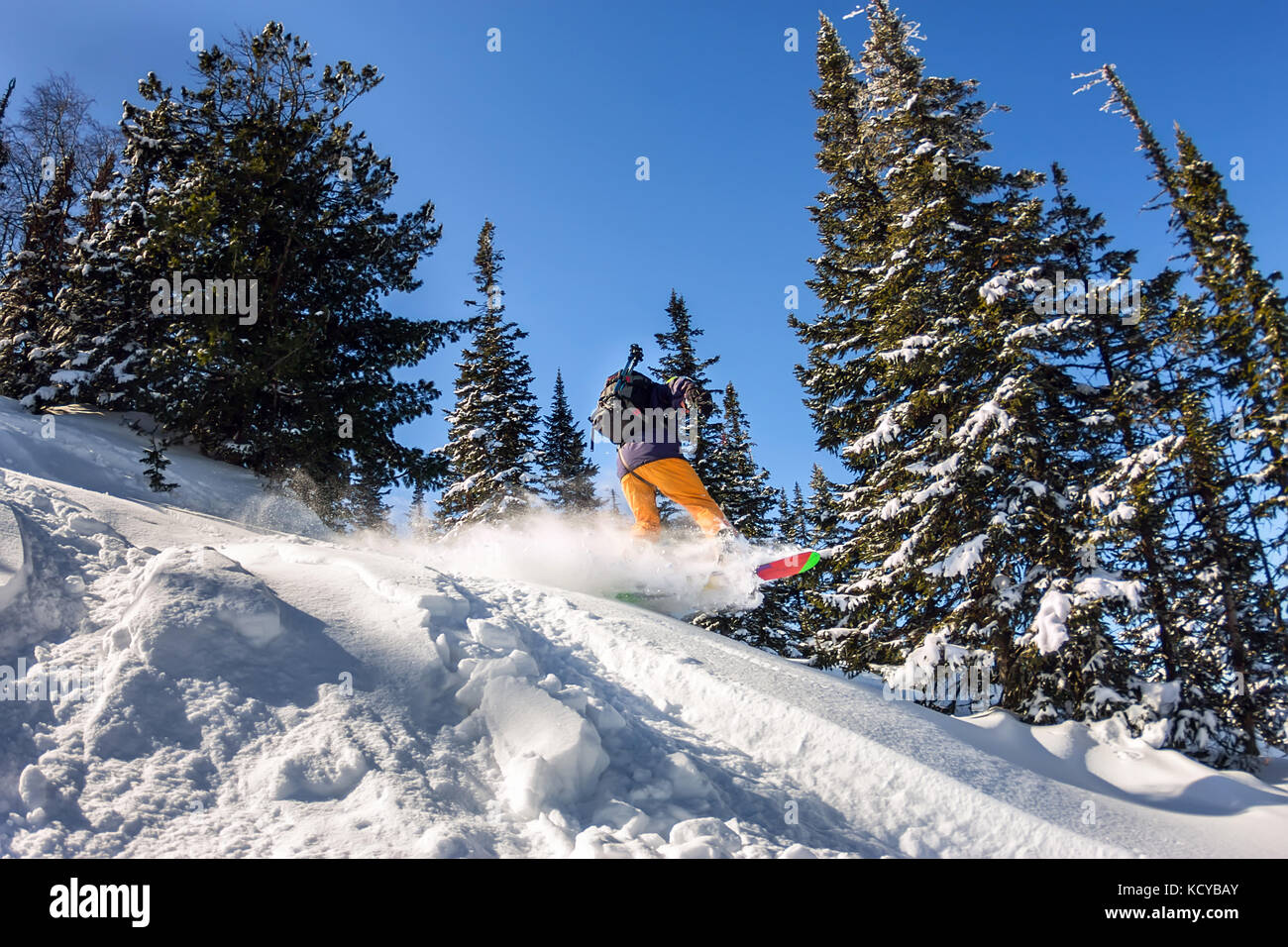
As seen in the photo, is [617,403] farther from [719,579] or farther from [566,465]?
Result: [566,465]

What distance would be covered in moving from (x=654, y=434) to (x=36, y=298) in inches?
742

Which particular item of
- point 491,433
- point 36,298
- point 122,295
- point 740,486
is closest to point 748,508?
point 740,486

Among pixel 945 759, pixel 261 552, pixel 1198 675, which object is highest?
pixel 261 552

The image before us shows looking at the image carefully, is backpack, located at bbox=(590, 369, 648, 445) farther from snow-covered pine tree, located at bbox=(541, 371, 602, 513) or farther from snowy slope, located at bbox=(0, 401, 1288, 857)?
snow-covered pine tree, located at bbox=(541, 371, 602, 513)

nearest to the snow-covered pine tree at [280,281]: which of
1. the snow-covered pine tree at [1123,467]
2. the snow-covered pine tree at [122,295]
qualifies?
the snow-covered pine tree at [122,295]

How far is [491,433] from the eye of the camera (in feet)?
75.4

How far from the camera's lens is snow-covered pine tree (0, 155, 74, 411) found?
13.9m

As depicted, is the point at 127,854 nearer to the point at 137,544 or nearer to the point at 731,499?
the point at 137,544

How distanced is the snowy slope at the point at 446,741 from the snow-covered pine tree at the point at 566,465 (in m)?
17.7

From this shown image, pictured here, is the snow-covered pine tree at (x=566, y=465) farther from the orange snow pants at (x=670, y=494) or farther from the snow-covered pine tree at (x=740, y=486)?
the orange snow pants at (x=670, y=494)

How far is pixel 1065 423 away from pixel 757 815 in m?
8.64

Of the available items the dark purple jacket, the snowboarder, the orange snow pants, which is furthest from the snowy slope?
the dark purple jacket

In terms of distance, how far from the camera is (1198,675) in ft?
29.0
